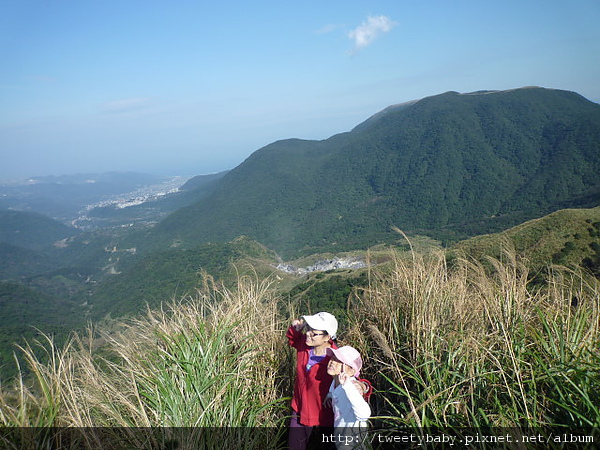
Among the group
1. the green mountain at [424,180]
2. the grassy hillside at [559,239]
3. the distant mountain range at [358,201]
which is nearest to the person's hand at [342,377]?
the grassy hillside at [559,239]

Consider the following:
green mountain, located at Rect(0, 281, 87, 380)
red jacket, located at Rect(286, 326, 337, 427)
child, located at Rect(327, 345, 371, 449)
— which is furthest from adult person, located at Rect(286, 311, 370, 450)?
green mountain, located at Rect(0, 281, 87, 380)

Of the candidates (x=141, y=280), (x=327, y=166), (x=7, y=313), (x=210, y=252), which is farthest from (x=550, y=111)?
(x=7, y=313)

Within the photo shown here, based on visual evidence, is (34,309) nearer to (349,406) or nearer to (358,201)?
(349,406)

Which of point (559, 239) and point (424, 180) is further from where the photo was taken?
point (424, 180)

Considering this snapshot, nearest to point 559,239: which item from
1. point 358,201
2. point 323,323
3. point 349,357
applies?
point 323,323

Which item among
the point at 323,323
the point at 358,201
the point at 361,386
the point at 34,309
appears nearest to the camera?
the point at 361,386

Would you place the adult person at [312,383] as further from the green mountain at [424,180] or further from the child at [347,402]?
the green mountain at [424,180]

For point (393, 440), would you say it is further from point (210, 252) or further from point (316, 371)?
point (210, 252)
